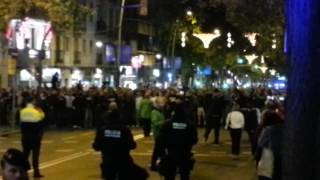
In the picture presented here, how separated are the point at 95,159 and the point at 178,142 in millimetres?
7967

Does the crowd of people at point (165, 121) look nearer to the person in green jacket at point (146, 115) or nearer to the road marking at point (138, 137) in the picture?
the person in green jacket at point (146, 115)

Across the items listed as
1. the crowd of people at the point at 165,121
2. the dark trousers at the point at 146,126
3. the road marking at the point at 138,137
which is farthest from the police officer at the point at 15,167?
the dark trousers at the point at 146,126

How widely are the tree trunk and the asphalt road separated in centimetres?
1105

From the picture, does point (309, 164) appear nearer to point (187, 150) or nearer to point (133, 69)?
point (187, 150)

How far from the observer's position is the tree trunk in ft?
16.2

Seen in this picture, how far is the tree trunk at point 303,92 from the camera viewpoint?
4945 millimetres

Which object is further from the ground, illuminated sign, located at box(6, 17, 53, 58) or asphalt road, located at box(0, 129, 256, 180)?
illuminated sign, located at box(6, 17, 53, 58)

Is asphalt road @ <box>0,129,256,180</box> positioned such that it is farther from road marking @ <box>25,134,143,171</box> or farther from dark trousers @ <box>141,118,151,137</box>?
dark trousers @ <box>141,118,151,137</box>

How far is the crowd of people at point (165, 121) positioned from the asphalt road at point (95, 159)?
71 cm

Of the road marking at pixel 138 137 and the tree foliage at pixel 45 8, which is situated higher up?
the tree foliage at pixel 45 8

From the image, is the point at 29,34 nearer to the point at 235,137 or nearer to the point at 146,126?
the point at 146,126

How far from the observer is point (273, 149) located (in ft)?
32.2

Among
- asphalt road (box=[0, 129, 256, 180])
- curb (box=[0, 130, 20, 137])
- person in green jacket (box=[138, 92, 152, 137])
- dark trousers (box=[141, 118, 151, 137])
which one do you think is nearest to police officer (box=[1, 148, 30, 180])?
asphalt road (box=[0, 129, 256, 180])

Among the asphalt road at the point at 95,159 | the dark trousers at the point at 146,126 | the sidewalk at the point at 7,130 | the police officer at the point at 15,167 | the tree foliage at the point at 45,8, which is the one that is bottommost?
the asphalt road at the point at 95,159
